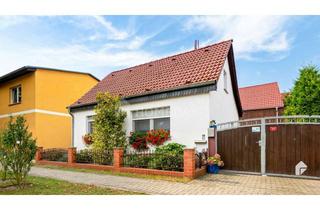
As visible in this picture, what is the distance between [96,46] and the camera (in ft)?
45.6

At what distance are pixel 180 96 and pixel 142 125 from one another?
279 centimetres

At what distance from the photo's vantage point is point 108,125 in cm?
1333

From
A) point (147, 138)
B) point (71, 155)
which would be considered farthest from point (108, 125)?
point (71, 155)

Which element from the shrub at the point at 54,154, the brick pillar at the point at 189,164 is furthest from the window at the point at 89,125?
the brick pillar at the point at 189,164

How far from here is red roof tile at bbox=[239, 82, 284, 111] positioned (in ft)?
93.4

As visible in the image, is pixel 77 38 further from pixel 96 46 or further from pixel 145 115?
pixel 145 115

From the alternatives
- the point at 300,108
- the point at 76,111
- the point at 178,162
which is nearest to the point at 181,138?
the point at 178,162

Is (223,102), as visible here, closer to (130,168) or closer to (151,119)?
(151,119)

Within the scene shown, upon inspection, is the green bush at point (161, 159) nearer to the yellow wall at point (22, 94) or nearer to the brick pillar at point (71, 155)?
the brick pillar at point (71, 155)

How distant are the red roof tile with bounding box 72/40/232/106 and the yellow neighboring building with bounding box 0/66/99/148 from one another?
3.22 m

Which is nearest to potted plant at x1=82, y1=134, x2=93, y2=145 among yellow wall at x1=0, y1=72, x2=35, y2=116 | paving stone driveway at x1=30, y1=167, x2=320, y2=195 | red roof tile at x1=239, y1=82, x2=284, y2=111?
yellow wall at x1=0, y1=72, x2=35, y2=116

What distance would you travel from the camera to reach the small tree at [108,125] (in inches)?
521

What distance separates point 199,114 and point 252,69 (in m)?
6.36

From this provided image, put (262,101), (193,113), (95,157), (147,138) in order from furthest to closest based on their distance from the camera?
(262,101) → (147,138) → (95,157) → (193,113)
